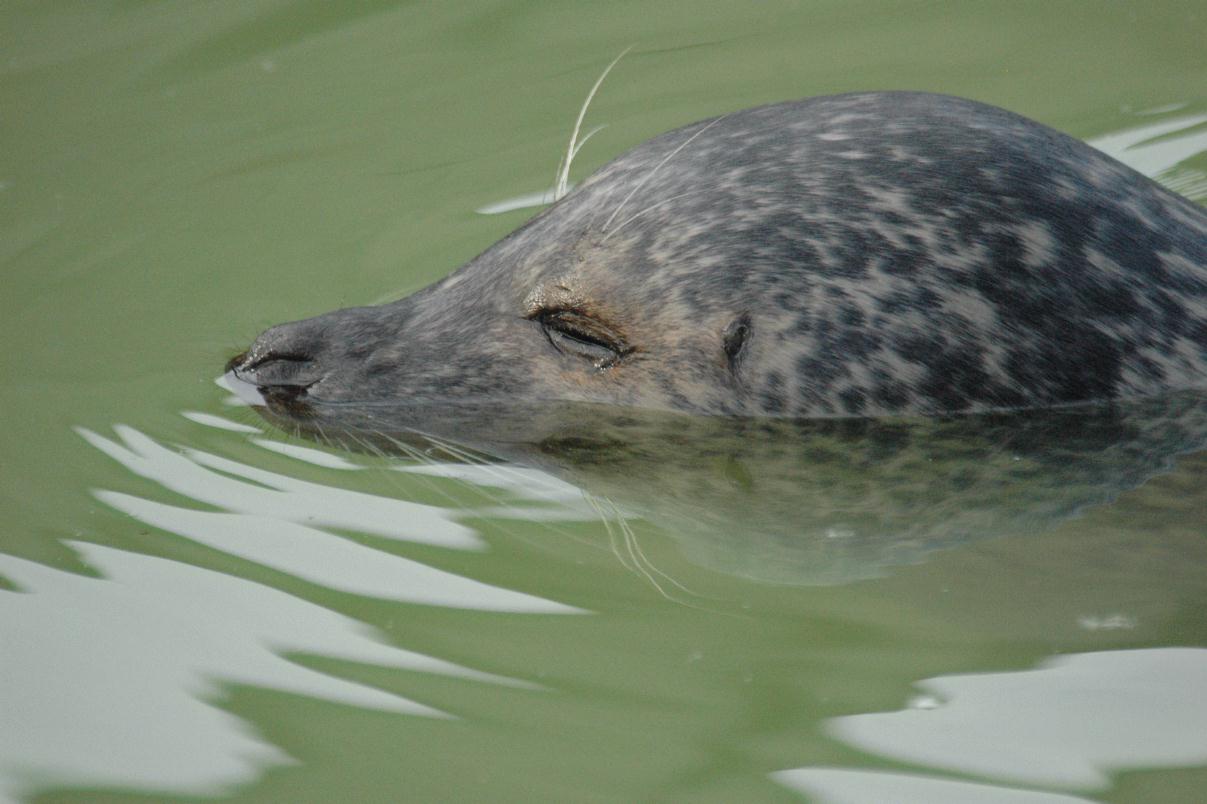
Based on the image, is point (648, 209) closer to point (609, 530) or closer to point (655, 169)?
point (655, 169)

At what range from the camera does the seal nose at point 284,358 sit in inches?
181

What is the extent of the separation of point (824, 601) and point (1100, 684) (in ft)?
2.04

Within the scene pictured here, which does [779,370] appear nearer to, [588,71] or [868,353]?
[868,353]

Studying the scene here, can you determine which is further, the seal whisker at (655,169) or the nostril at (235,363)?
the nostril at (235,363)

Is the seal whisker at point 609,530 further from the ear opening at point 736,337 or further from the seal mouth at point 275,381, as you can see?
the seal mouth at point 275,381

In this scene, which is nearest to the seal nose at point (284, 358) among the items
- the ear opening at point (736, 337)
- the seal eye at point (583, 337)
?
the seal eye at point (583, 337)

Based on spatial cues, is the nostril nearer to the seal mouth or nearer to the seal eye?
the seal mouth

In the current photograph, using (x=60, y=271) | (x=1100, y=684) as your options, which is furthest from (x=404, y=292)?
(x=1100, y=684)

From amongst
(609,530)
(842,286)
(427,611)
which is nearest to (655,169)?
(842,286)

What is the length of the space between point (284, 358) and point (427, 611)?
4.90ft

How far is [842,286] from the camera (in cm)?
405

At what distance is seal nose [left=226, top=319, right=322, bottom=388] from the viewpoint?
15.0 ft

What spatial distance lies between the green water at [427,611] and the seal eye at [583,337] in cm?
46

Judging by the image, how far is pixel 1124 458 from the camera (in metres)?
3.94
